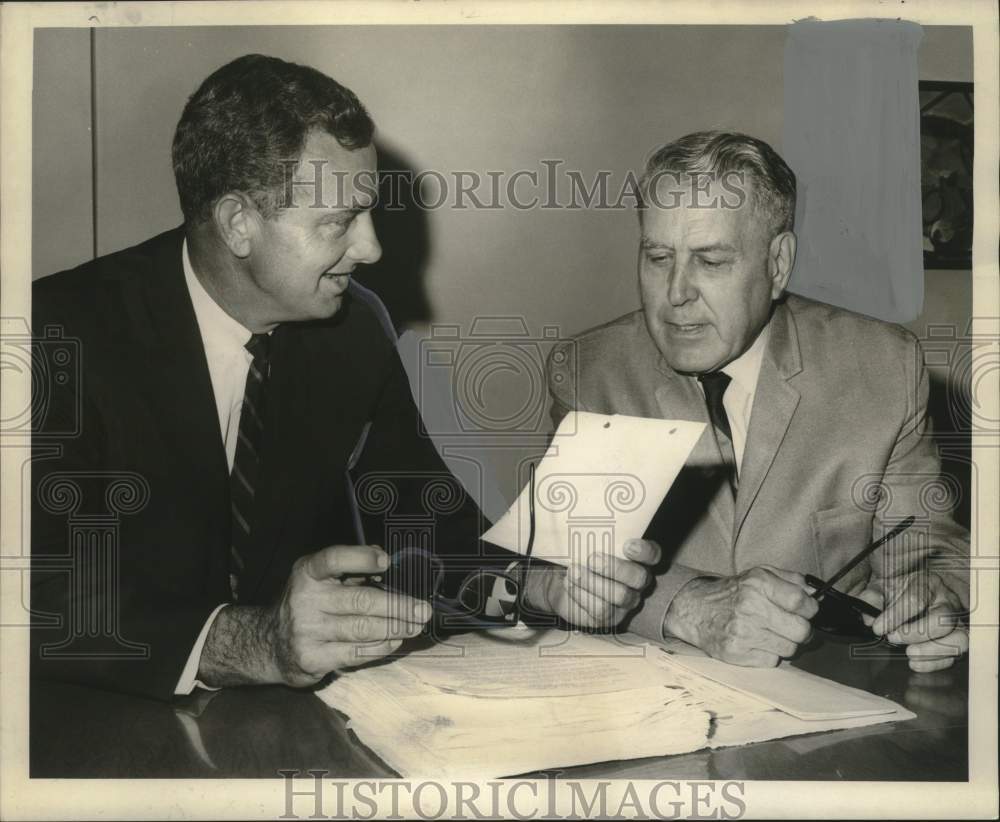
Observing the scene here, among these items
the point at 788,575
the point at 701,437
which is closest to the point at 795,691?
the point at 788,575

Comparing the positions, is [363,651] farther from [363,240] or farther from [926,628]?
[926,628]

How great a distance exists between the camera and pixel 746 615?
1772 mm

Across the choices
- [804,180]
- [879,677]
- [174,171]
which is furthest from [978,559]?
[174,171]

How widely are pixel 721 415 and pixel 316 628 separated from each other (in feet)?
2.52

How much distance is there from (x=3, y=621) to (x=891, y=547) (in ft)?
5.11

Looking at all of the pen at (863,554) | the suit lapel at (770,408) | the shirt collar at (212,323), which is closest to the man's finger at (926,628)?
the pen at (863,554)

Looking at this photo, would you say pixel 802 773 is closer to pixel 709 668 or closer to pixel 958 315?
pixel 709 668

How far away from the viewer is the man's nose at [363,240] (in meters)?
1.82

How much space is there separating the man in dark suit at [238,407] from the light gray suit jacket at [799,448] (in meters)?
0.13

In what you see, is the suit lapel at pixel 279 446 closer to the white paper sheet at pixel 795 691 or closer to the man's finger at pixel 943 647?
the white paper sheet at pixel 795 691

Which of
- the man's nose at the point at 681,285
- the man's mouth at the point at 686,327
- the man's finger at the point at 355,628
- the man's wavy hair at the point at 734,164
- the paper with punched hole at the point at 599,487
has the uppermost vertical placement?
the man's wavy hair at the point at 734,164

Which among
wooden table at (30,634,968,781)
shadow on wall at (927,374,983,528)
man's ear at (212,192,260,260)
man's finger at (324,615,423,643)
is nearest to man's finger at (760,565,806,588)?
wooden table at (30,634,968,781)

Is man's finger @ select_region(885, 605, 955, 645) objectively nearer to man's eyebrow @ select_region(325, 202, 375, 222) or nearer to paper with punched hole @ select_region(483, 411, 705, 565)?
paper with punched hole @ select_region(483, 411, 705, 565)

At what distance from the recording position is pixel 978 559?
1890 millimetres
